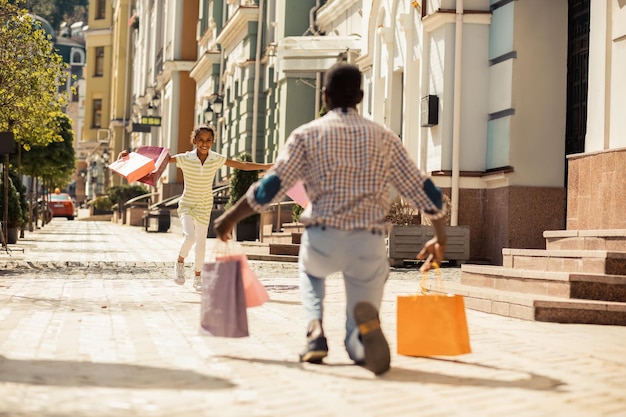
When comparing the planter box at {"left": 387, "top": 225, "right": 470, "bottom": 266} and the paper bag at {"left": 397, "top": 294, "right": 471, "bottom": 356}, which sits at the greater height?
the planter box at {"left": 387, "top": 225, "right": 470, "bottom": 266}

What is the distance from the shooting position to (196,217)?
12.1 m

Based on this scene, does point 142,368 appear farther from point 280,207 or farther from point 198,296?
point 280,207

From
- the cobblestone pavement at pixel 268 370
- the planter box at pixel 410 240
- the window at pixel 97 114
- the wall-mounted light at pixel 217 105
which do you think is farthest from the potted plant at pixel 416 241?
the window at pixel 97 114

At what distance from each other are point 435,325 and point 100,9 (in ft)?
309

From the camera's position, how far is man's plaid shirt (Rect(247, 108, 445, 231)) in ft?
20.4

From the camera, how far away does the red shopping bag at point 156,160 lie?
1173 cm

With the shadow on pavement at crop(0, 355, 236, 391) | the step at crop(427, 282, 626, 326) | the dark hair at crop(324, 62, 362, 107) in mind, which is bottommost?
the shadow on pavement at crop(0, 355, 236, 391)

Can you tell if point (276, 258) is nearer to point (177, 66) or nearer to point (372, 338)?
point (372, 338)

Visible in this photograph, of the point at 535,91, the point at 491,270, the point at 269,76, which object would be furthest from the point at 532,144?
the point at 269,76

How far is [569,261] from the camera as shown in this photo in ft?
34.3

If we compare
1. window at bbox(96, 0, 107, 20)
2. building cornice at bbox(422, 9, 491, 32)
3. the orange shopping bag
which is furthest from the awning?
window at bbox(96, 0, 107, 20)

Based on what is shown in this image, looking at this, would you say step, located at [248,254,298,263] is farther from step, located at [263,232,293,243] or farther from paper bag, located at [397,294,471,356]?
paper bag, located at [397,294,471,356]

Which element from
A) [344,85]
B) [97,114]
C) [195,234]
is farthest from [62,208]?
[344,85]

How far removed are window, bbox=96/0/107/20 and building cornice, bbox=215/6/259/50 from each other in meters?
60.0
